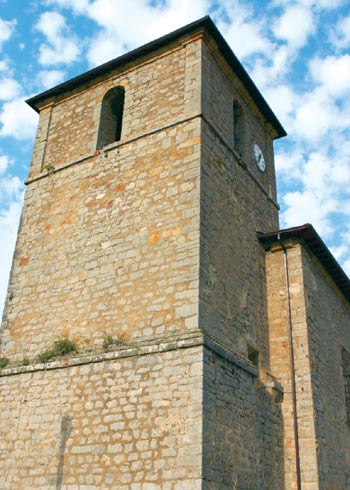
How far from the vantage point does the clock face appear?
487 inches

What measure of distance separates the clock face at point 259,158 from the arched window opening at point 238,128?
1.40ft

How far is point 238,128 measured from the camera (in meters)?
12.3

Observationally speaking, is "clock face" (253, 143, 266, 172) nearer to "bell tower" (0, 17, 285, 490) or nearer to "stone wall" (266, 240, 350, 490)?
"bell tower" (0, 17, 285, 490)

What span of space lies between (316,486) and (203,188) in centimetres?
509

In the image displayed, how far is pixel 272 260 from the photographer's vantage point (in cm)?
1098

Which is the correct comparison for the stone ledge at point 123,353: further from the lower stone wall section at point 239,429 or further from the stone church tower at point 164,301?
the lower stone wall section at point 239,429

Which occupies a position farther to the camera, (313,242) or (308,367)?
(313,242)

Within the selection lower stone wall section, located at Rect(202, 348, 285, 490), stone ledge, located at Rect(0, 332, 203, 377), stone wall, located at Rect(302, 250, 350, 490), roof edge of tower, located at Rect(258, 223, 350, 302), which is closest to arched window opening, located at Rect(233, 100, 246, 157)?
roof edge of tower, located at Rect(258, 223, 350, 302)

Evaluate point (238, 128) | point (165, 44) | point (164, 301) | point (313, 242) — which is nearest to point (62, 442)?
point (164, 301)

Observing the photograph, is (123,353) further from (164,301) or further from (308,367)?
(308,367)

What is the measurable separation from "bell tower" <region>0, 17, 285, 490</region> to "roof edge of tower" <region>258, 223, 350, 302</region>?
0.38m

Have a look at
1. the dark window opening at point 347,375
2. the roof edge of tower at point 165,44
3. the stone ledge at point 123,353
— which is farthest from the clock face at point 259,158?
the stone ledge at point 123,353

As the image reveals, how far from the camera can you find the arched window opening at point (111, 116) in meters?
11.5

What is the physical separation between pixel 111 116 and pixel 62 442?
22.7ft
